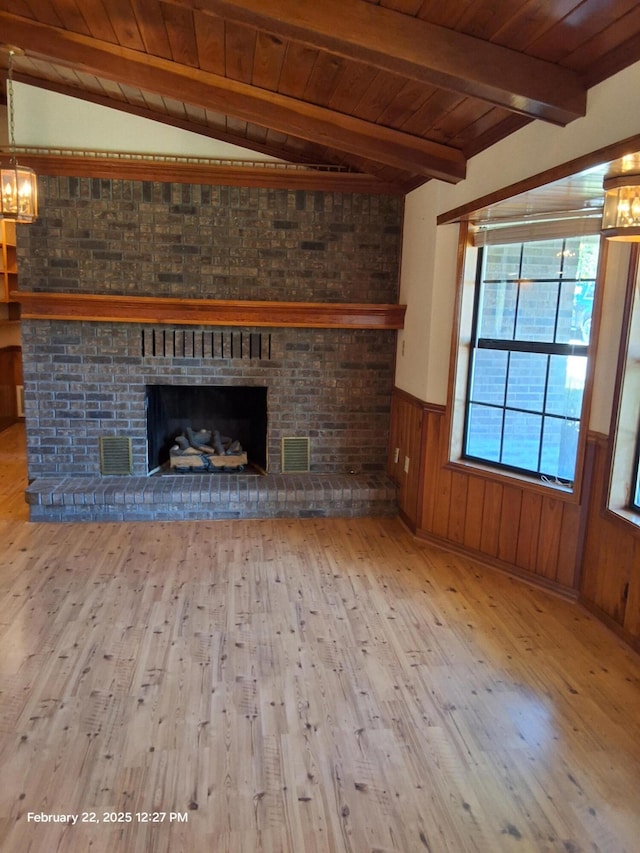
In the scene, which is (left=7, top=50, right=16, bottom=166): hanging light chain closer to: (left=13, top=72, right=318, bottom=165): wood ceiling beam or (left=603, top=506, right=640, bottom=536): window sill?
(left=13, top=72, right=318, bottom=165): wood ceiling beam

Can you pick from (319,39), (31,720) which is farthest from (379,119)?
(31,720)

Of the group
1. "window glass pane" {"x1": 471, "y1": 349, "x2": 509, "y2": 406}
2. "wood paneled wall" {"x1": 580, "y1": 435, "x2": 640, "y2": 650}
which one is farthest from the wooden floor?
"window glass pane" {"x1": 471, "y1": 349, "x2": 509, "y2": 406}

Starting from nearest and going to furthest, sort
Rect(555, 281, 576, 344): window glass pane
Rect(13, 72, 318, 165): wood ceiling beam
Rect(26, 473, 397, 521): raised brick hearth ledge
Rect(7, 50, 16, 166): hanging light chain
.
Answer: Rect(555, 281, 576, 344): window glass pane
Rect(7, 50, 16, 166): hanging light chain
Rect(13, 72, 318, 165): wood ceiling beam
Rect(26, 473, 397, 521): raised brick hearth ledge

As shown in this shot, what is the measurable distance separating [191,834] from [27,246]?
3.97 meters

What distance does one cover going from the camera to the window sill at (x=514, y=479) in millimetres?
3241

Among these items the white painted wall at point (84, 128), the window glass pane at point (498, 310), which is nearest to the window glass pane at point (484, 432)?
the window glass pane at point (498, 310)

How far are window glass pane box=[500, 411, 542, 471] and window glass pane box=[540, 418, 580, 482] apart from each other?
2.2 inches

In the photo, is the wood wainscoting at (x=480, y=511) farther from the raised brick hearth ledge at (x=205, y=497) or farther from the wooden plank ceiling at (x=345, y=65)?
the wooden plank ceiling at (x=345, y=65)

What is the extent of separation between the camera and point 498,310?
3639mm

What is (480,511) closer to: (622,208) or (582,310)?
(582,310)

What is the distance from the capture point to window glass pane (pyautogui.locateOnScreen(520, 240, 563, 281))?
10.9 feet

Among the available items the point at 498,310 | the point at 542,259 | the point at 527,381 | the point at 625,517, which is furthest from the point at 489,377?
the point at 625,517

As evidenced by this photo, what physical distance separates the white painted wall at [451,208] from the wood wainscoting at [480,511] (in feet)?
0.96

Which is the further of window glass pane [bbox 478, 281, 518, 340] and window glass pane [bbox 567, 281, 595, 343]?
window glass pane [bbox 478, 281, 518, 340]
